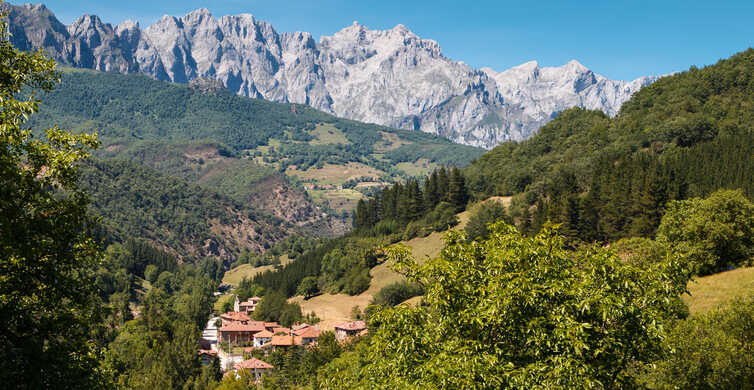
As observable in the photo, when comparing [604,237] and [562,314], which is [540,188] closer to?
[604,237]

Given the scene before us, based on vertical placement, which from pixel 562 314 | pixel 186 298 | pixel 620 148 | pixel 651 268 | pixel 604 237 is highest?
pixel 620 148

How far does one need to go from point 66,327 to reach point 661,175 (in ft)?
297

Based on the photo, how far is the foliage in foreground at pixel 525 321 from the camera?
12.8 meters

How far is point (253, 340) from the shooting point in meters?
111

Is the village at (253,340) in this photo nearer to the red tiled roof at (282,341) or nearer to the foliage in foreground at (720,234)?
the red tiled roof at (282,341)

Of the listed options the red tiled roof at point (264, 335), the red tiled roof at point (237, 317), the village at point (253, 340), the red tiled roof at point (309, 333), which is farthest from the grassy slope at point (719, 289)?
the red tiled roof at point (237, 317)

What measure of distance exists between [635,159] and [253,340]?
3602 inches

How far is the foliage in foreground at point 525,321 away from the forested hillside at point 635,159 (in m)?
72.6

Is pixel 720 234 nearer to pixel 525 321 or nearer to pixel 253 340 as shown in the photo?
pixel 525 321

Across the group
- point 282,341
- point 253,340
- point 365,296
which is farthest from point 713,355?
point 253,340

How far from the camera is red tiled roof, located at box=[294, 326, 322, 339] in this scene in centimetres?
9181

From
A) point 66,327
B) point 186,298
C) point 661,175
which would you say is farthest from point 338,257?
point 66,327

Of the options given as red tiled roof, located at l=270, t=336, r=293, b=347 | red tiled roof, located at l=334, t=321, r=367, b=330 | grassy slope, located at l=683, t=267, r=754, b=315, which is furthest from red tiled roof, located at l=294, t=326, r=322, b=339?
grassy slope, located at l=683, t=267, r=754, b=315

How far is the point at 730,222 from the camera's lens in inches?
2083
